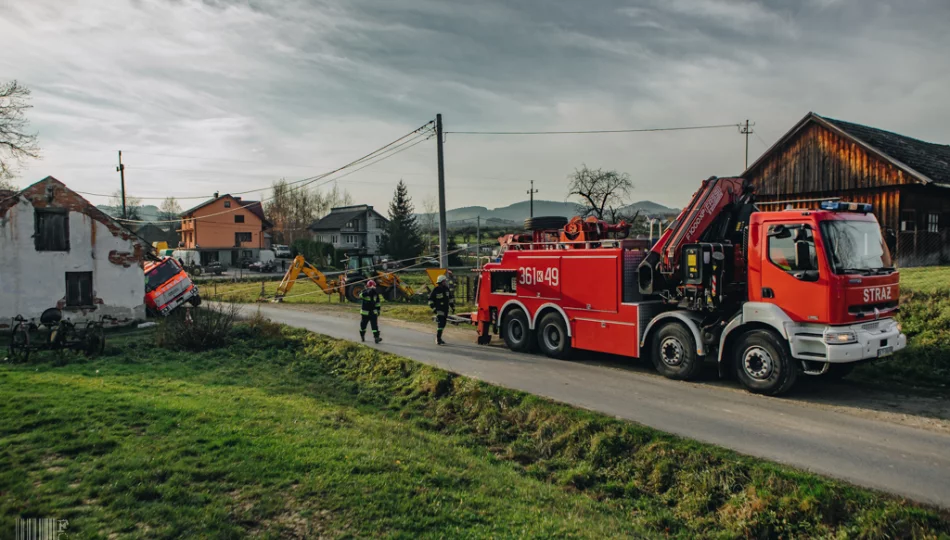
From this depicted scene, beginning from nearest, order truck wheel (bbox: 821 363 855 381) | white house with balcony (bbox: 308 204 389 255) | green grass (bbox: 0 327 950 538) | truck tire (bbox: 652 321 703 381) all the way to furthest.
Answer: green grass (bbox: 0 327 950 538) < truck wheel (bbox: 821 363 855 381) < truck tire (bbox: 652 321 703 381) < white house with balcony (bbox: 308 204 389 255)

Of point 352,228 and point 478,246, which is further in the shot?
point 352,228

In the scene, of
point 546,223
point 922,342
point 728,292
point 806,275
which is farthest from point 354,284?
point 922,342

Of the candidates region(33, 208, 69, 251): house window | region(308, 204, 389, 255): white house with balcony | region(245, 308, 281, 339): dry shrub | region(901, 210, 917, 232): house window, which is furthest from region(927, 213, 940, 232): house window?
region(308, 204, 389, 255): white house with balcony

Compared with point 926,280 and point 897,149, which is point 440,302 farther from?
point 897,149

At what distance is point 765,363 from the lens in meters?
9.33

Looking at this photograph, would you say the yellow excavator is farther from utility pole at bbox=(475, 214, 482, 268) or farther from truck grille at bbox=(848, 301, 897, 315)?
truck grille at bbox=(848, 301, 897, 315)

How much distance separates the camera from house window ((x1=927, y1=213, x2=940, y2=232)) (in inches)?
793

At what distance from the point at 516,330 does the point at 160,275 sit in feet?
58.7

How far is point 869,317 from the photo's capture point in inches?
354

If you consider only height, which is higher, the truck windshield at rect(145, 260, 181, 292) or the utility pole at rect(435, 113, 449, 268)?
the utility pole at rect(435, 113, 449, 268)

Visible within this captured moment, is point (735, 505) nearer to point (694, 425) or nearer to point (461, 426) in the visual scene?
point (694, 425)

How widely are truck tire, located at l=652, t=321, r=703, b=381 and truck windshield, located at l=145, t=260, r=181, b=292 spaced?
2144 centimetres

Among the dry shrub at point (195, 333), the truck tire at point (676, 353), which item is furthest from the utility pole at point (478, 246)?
the dry shrub at point (195, 333)

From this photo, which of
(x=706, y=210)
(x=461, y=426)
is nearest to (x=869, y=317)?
(x=706, y=210)
